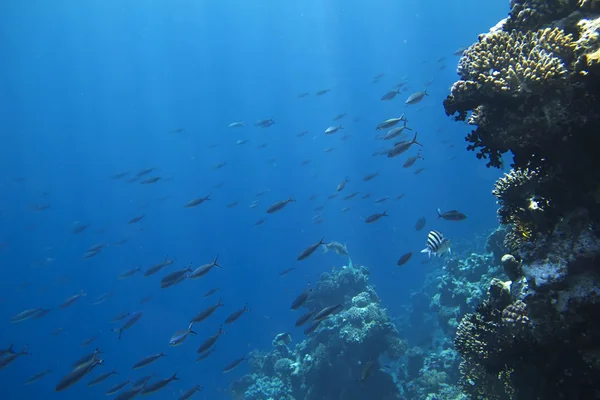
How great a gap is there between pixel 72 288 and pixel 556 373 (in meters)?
89.1

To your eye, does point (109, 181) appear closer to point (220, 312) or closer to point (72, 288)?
point (72, 288)

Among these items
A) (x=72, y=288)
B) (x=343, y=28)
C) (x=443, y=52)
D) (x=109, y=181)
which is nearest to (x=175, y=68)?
(x=109, y=181)

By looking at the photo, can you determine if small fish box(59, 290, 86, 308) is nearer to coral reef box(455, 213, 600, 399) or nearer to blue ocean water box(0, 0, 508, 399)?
coral reef box(455, 213, 600, 399)

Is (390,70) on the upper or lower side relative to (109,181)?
upper

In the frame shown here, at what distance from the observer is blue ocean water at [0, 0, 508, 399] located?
200ft

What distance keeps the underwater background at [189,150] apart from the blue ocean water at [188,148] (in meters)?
0.38

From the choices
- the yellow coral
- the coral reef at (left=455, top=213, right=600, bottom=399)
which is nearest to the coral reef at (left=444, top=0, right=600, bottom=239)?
the yellow coral

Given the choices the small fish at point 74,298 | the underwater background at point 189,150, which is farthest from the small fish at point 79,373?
the underwater background at point 189,150

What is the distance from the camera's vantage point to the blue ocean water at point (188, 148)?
2399 inches

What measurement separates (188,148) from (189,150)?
2.70 ft

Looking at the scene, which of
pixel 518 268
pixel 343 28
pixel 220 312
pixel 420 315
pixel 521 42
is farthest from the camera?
pixel 343 28

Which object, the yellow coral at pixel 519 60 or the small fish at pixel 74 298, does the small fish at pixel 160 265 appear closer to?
the small fish at pixel 74 298

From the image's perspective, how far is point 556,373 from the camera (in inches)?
123

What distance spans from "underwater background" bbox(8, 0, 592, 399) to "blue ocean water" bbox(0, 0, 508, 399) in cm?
38
